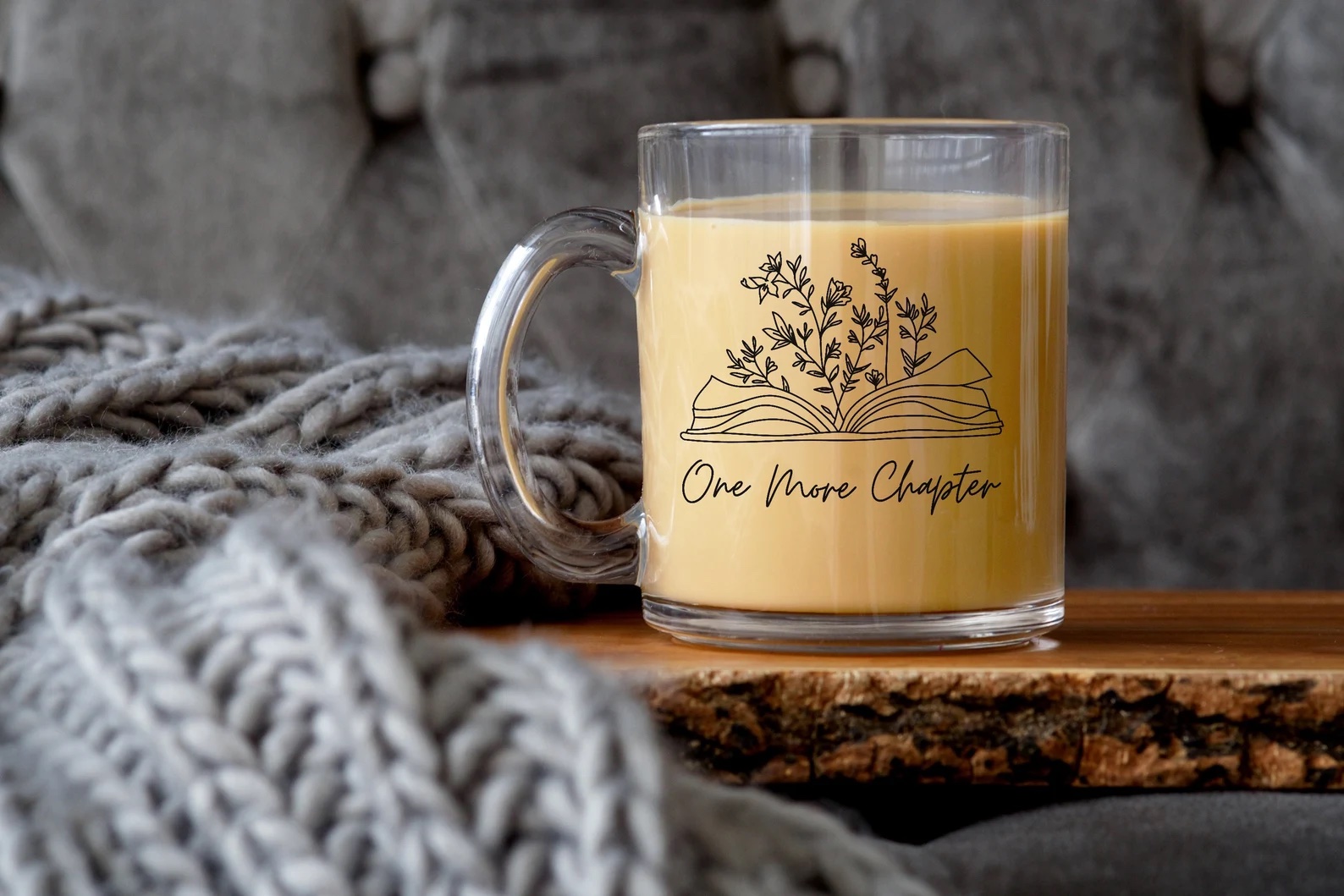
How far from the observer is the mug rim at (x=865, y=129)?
0.45m

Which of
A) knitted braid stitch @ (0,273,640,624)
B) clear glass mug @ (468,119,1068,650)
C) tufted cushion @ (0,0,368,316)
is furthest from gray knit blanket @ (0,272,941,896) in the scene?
tufted cushion @ (0,0,368,316)

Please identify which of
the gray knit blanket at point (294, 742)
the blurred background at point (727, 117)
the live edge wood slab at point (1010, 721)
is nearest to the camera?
the gray knit blanket at point (294, 742)

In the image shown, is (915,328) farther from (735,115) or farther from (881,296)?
(735,115)

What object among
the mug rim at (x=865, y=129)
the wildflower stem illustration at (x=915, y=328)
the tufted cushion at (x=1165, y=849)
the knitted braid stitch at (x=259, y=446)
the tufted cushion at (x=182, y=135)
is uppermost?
the tufted cushion at (x=182, y=135)

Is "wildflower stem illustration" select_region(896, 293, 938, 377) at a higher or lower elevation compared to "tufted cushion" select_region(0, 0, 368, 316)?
lower

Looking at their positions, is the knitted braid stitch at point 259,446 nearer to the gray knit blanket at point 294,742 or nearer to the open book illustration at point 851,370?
the gray knit blanket at point 294,742

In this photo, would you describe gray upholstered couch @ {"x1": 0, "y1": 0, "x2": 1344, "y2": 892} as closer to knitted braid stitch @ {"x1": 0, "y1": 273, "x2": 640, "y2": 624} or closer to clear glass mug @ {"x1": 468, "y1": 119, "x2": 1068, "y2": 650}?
knitted braid stitch @ {"x1": 0, "y1": 273, "x2": 640, "y2": 624}

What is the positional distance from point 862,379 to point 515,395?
134 mm

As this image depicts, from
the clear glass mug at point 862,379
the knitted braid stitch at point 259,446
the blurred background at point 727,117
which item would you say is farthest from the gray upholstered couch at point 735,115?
the clear glass mug at point 862,379

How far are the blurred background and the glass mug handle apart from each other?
31 cm

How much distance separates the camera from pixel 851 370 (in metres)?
0.44

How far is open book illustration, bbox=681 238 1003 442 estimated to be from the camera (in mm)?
442

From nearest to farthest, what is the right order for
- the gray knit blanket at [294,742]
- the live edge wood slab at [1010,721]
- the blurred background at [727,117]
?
the gray knit blanket at [294,742]
the live edge wood slab at [1010,721]
the blurred background at [727,117]

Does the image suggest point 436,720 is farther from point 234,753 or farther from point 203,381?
point 203,381
